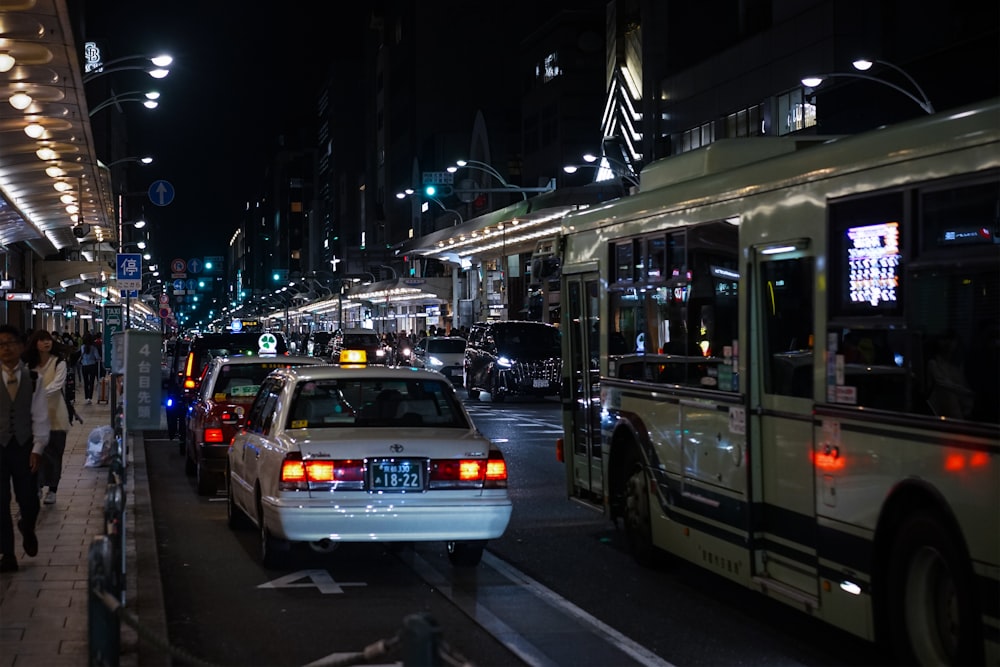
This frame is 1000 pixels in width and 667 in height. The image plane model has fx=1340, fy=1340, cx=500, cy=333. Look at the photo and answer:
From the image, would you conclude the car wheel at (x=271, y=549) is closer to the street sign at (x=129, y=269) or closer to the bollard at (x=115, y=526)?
the bollard at (x=115, y=526)

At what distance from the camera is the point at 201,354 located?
23234 millimetres

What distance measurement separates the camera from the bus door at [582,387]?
12648 mm

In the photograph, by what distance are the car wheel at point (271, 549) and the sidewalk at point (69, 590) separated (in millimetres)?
890

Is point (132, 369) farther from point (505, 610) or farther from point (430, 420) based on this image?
point (505, 610)

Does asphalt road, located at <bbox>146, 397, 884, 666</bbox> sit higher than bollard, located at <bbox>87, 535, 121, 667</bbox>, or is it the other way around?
bollard, located at <bbox>87, 535, 121, 667</bbox>

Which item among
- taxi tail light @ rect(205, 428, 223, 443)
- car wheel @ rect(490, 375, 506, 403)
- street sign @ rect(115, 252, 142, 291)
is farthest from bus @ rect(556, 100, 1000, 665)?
car wheel @ rect(490, 375, 506, 403)

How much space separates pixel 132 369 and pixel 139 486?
4.28 meters

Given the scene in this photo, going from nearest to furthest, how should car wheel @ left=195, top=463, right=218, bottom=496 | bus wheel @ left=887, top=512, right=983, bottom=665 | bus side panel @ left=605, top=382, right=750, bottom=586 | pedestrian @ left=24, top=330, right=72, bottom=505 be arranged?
bus wheel @ left=887, top=512, right=983, bottom=665 → bus side panel @ left=605, top=382, right=750, bottom=586 → pedestrian @ left=24, top=330, right=72, bottom=505 → car wheel @ left=195, top=463, right=218, bottom=496

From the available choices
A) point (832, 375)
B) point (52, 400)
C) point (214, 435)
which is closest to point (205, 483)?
point (214, 435)

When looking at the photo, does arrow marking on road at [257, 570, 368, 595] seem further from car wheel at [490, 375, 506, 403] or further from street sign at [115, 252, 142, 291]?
car wheel at [490, 375, 506, 403]

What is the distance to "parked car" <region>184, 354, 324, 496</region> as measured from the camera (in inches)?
644

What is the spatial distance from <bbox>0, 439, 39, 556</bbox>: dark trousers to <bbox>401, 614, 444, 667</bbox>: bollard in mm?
7358

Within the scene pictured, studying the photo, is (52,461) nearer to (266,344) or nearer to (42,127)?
(42,127)

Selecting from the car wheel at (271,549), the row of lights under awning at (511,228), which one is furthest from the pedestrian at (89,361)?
the car wheel at (271,549)
